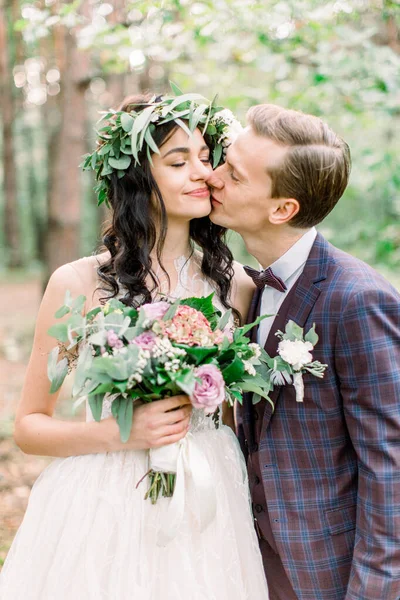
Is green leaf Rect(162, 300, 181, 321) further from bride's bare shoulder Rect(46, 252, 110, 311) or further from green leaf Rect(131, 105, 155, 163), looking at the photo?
green leaf Rect(131, 105, 155, 163)

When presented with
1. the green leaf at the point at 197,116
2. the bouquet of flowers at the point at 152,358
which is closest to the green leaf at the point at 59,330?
the bouquet of flowers at the point at 152,358

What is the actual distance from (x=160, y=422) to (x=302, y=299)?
725 millimetres

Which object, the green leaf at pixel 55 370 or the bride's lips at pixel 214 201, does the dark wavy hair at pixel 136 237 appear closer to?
the bride's lips at pixel 214 201

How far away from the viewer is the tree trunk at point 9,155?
12436mm

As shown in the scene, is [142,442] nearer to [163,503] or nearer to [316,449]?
[163,503]

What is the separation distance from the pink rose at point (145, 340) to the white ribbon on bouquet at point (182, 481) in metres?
0.48

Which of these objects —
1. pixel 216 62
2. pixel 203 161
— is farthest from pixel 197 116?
pixel 216 62

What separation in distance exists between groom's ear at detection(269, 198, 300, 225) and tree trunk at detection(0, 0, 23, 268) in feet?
30.1

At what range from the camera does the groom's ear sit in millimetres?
2547

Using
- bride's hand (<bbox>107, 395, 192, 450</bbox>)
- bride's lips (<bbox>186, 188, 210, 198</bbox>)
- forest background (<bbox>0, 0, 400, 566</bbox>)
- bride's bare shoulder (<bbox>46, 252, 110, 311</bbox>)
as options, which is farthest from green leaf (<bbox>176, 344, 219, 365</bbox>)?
forest background (<bbox>0, 0, 400, 566</bbox>)

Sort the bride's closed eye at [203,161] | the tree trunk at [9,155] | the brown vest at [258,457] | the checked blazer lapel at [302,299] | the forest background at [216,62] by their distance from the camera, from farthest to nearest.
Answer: the tree trunk at [9,155] < the forest background at [216,62] < the bride's closed eye at [203,161] < the brown vest at [258,457] < the checked blazer lapel at [302,299]

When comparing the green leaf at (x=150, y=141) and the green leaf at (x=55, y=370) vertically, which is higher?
the green leaf at (x=150, y=141)

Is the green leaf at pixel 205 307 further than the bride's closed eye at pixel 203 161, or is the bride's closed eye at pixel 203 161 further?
the bride's closed eye at pixel 203 161

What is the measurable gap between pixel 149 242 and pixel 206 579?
1.45 m
